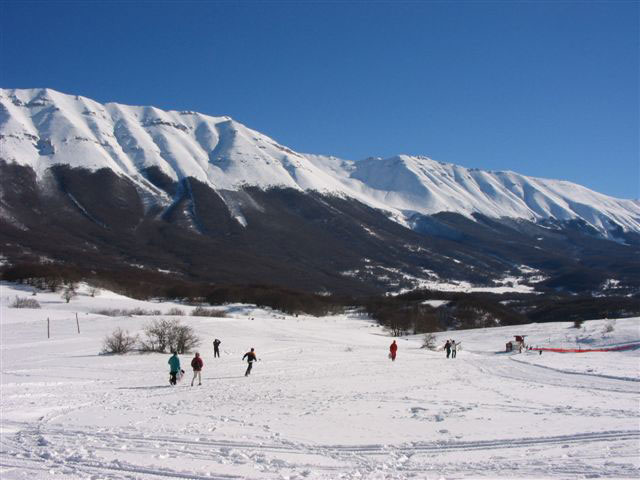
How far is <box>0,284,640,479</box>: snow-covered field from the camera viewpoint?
1171 centimetres

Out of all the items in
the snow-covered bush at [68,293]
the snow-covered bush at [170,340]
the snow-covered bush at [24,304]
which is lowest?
the snow-covered bush at [170,340]

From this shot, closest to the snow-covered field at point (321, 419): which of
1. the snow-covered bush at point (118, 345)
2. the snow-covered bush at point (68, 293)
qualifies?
the snow-covered bush at point (118, 345)

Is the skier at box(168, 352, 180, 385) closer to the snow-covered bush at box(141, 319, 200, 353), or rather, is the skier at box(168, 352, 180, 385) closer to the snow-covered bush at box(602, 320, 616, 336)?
the snow-covered bush at box(141, 319, 200, 353)

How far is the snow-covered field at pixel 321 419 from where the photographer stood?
1171 cm

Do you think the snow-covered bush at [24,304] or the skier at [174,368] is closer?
the skier at [174,368]

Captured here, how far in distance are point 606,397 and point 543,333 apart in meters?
45.1

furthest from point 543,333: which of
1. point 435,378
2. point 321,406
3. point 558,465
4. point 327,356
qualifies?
point 558,465

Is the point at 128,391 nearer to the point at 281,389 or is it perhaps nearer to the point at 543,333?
the point at 281,389

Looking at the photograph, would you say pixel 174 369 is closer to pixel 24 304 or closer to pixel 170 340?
pixel 170 340

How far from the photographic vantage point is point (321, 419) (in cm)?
1662

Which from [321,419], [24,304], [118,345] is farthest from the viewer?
[24,304]

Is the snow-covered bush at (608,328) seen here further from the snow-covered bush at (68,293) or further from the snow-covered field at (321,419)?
the snow-covered bush at (68,293)

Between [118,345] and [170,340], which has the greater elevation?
[170,340]

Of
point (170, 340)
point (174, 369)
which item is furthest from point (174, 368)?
point (170, 340)
